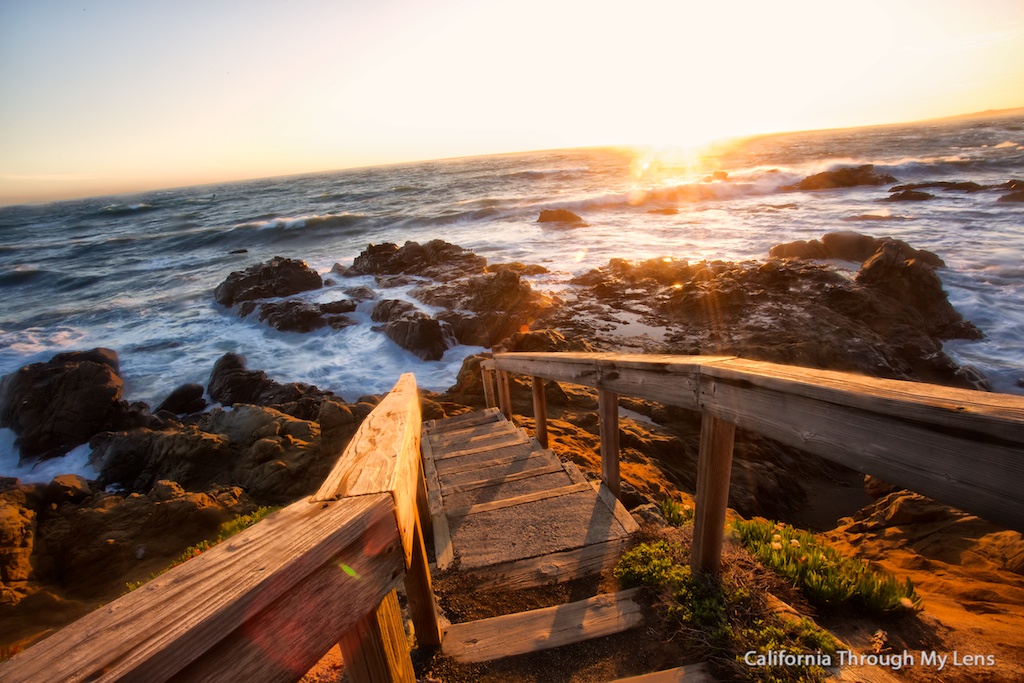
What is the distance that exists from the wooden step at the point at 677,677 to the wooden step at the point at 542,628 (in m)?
0.33

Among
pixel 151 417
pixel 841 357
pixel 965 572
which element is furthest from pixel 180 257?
pixel 965 572

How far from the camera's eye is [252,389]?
10758 millimetres

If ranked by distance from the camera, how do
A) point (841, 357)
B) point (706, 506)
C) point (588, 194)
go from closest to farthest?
point (706, 506), point (841, 357), point (588, 194)

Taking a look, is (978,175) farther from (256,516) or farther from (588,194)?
(256,516)

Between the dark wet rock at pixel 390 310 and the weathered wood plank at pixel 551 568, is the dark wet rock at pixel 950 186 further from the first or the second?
the weathered wood plank at pixel 551 568

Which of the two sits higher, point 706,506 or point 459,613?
point 706,506

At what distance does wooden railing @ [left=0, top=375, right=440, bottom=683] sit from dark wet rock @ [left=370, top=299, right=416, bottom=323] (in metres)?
13.3

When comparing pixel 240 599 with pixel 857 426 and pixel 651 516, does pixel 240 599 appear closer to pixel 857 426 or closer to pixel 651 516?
pixel 857 426

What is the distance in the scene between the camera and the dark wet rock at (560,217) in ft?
94.4

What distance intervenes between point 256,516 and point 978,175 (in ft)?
157

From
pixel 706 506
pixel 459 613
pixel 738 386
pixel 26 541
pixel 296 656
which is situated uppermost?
pixel 296 656

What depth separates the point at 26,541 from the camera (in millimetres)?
5156

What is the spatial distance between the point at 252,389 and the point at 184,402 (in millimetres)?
1631

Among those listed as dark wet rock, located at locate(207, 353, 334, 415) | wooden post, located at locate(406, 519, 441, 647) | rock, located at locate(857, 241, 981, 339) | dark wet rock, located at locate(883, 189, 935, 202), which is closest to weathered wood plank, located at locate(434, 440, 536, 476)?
wooden post, located at locate(406, 519, 441, 647)
